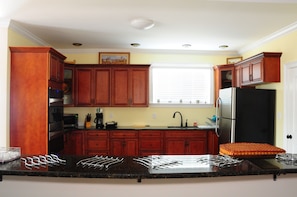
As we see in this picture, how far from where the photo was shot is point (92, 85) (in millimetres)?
4617

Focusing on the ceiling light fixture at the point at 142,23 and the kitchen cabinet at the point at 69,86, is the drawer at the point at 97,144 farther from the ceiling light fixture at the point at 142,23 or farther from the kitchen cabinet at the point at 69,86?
the ceiling light fixture at the point at 142,23

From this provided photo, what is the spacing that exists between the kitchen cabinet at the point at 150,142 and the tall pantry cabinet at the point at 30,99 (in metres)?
1.80

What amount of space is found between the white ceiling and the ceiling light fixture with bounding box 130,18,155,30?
71 millimetres

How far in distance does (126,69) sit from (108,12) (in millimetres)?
1822

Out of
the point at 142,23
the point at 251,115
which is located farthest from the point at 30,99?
the point at 251,115

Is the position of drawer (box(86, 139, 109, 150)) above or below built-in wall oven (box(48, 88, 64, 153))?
below

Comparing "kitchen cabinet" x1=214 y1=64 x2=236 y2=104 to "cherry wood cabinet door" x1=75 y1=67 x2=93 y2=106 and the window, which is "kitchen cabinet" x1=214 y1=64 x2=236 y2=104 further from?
"cherry wood cabinet door" x1=75 y1=67 x2=93 y2=106

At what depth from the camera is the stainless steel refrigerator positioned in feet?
11.9

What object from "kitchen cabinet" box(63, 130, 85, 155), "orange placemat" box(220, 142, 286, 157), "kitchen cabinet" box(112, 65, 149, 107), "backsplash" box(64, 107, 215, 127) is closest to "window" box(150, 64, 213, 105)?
"backsplash" box(64, 107, 215, 127)

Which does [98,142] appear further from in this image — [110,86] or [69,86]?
[69,86]

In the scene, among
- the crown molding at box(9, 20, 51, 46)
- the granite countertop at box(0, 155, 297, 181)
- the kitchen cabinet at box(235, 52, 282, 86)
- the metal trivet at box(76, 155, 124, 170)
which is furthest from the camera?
the kitchen cabinet at box(235, 52, 282, 86)

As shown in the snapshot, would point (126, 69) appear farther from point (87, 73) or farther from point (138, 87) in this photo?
point (87, 73)

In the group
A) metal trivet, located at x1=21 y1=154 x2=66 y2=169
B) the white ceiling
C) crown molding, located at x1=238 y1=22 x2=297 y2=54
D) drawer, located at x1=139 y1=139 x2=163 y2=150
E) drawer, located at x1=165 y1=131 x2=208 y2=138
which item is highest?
the white ceiling

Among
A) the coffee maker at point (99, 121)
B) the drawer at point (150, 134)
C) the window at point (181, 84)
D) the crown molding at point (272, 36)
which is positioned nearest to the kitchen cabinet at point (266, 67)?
the crown molding at point (272, 36)
